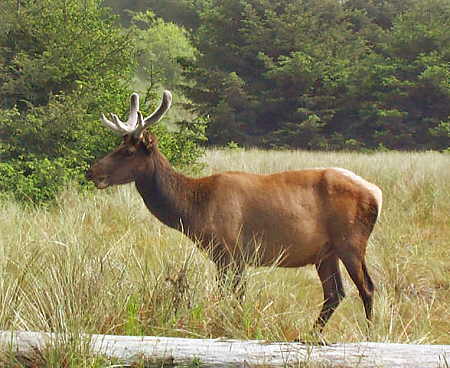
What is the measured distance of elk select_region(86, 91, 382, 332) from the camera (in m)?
5.45

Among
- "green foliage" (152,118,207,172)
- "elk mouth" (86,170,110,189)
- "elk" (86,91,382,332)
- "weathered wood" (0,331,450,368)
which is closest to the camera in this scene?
"weathered wood" (0,331,450,368)

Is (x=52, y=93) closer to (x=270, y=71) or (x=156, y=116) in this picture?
(x=156, y=116)

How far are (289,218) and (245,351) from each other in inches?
82.1

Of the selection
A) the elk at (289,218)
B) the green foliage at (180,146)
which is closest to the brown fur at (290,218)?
the elk at (289,218)

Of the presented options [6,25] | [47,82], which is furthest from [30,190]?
[6,25]

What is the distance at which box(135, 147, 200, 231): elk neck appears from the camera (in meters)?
5.66

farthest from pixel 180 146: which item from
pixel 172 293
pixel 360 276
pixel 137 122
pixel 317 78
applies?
pixel 317 78

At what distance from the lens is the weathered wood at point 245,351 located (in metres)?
3.49

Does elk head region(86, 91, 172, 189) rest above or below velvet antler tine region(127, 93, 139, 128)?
below

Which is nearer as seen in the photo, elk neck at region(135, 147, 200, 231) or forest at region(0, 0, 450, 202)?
elk neck at region(135, 147, 200, 231)

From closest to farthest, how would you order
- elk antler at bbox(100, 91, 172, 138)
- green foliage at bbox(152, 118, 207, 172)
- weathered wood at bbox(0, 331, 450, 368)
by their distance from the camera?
weathered wood at bbox(0, 331, 450, 368), elk antler at bbox(100, 91, 172, 138), green foliage at bbox(152, 118, 207, 172)

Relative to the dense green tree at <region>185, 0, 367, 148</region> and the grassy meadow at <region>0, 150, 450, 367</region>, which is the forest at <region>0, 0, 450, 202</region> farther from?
the grassy meadow at <region>0, 150, 450, 367</region>

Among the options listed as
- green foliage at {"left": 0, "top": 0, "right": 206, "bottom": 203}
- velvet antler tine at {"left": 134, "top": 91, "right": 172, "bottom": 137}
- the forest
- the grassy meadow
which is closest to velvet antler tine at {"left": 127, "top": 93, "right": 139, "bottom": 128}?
velvet antler tine at {"left": 134, "top": 91, "right": 172, "bottom": 137}

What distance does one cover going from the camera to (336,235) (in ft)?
18.0
